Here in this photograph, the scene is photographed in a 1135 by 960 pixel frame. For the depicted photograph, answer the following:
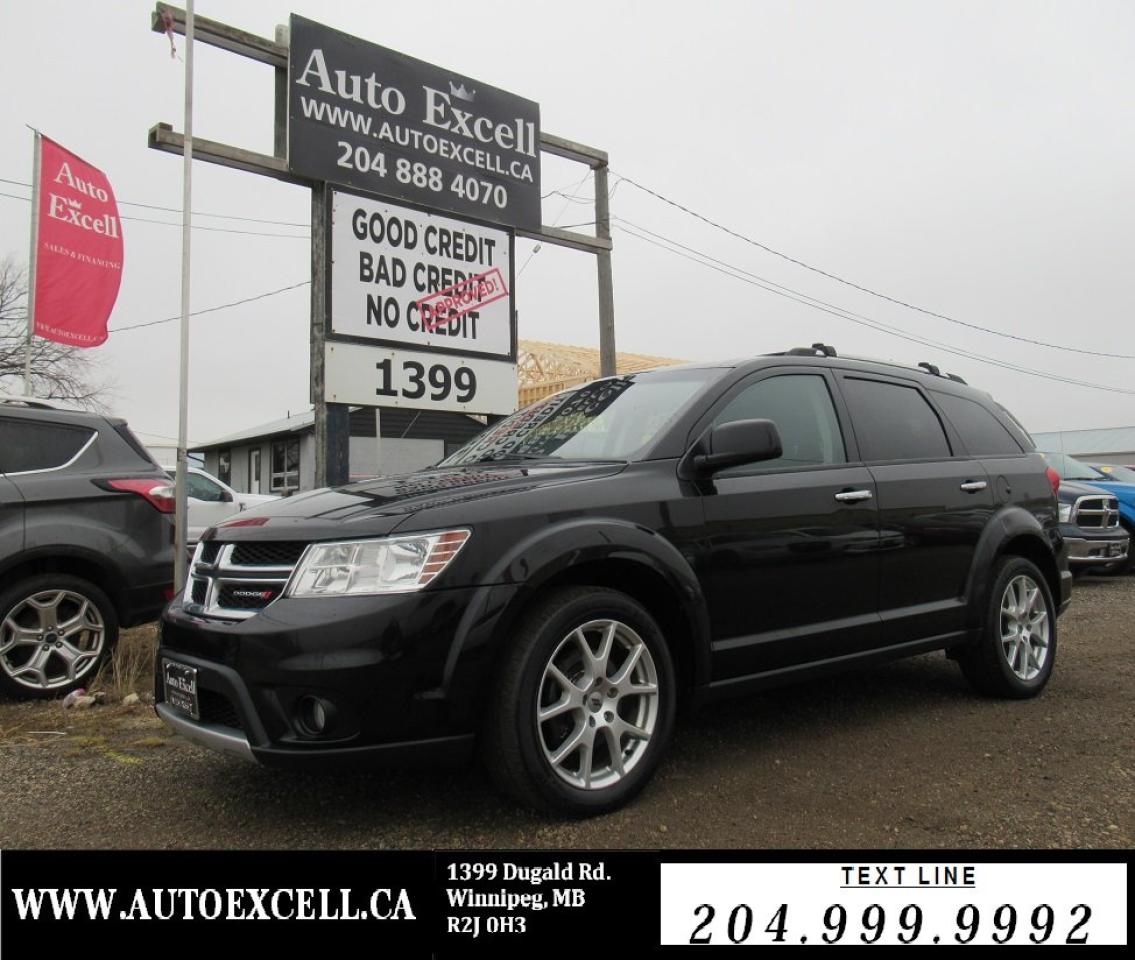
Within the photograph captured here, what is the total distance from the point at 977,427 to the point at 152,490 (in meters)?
4.64

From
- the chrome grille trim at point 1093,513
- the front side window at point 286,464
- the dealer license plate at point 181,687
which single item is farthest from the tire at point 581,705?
the front side window at point 286,464

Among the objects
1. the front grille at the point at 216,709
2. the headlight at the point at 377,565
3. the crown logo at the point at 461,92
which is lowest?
the front grille at the point at 216,709

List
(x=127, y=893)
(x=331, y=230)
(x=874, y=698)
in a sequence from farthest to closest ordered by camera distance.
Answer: (x=331, y=230) → (x=874, y=698) → (x=127, y=893)

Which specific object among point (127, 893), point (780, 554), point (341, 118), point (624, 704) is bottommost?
point (127, 893)

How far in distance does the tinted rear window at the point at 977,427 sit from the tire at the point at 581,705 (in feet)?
8.25

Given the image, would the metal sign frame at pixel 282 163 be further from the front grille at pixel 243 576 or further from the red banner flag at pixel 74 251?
the front grille at pixel 243 576

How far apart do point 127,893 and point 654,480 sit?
208cm

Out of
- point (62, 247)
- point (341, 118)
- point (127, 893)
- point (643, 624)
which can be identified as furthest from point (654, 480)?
point (62, 247)

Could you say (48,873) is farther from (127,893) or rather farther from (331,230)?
(331,230)

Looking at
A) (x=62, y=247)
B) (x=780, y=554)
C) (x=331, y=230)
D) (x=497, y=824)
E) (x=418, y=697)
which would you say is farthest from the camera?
(x=62, y=247)

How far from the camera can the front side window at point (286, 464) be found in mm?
27641

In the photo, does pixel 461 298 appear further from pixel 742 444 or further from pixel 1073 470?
pixel 1073 470

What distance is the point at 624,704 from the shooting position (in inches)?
129

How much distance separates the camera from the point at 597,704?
3131 millimetres
